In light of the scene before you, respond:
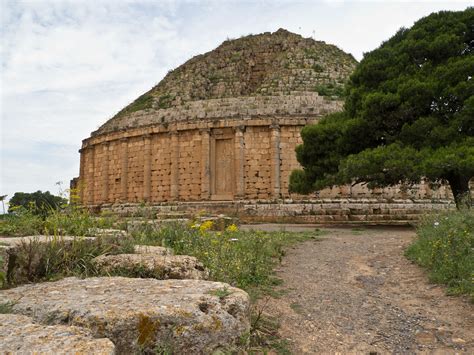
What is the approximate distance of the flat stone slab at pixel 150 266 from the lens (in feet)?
15.5

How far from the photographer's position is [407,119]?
15555 millimetres

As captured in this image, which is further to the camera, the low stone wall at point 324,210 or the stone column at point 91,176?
the stone column at point 91,176

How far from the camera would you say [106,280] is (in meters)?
4.20

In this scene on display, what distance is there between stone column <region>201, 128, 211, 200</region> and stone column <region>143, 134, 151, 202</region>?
326 centimetres

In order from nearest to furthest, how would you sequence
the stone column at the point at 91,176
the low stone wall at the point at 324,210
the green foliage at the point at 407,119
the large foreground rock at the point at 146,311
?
the large foreground rock at the point at 146,311 < the green foliage at the point at 407,119 < the low stone wall at the point at 324,210 < the stone column at the point at 91,176

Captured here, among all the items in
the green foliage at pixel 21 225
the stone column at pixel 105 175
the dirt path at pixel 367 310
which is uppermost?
the stone column at pixel 105 175

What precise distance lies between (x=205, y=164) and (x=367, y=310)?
17.2 metres

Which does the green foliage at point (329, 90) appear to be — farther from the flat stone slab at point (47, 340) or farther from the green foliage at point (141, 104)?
the flat stone slab at point (47, 340)

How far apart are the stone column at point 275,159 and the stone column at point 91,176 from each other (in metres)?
12.1

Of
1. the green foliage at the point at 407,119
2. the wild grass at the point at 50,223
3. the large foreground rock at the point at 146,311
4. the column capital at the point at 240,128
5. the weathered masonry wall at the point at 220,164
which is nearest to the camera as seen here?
the large foreground rock at the point at 146,311

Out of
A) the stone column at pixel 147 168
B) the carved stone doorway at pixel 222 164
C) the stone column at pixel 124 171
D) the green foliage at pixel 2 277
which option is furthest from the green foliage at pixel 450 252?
the stone column at pixel 124 171

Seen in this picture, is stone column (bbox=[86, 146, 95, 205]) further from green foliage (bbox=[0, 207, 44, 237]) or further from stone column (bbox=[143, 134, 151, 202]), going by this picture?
green foliage (bbox=[0, 207, 44, 237])

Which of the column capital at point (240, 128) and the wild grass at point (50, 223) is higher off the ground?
the column capital at point (240, 128)

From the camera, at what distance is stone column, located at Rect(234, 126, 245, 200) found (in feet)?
70.4
